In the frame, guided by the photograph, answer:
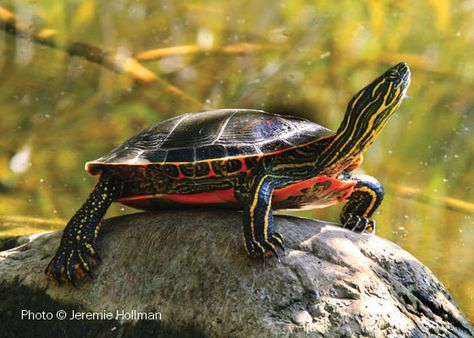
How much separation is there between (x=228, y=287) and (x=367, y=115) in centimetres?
73

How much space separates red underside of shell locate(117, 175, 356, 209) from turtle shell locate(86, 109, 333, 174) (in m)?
0.15

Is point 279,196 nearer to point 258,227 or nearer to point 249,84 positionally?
point 258,227

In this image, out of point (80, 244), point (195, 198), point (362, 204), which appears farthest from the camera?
point (362, 204)

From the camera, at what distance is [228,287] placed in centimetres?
170

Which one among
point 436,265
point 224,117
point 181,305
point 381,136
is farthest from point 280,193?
point 381,136

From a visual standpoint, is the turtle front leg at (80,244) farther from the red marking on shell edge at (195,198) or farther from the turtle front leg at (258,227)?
the turtle front leg at (258,227)

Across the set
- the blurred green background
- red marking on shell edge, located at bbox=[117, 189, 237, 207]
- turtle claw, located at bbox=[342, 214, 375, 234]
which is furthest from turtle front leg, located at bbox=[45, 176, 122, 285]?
the blurred green background

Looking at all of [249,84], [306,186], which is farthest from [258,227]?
[249,84]

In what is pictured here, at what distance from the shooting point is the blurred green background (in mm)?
3732

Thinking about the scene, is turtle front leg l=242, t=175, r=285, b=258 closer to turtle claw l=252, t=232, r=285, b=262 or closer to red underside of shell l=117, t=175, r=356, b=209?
turtle claw l=252, t=232, r=285, b=262

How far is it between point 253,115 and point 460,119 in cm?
312

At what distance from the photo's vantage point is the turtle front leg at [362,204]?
2.12 meters

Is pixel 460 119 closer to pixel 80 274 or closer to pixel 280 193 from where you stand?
pixel 280 193

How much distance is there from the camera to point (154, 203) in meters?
2.18
